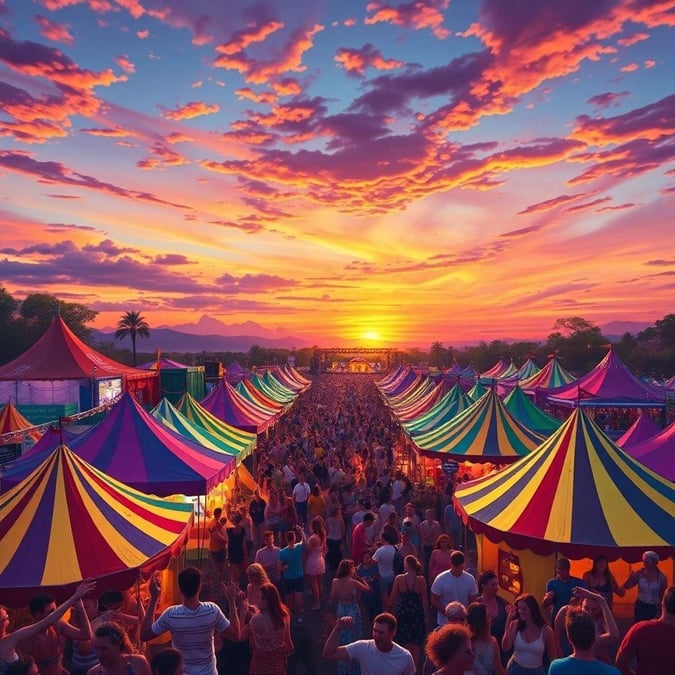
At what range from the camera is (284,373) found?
47688 millimetres

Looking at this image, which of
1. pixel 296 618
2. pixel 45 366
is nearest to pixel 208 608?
pixel 296 618

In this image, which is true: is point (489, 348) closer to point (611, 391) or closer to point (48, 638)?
point (611, 391)

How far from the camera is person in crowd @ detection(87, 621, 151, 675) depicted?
351 cm

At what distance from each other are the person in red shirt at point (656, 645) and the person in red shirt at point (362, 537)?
459 cm

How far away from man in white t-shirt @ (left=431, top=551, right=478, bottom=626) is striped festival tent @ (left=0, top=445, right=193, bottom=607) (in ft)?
10.4

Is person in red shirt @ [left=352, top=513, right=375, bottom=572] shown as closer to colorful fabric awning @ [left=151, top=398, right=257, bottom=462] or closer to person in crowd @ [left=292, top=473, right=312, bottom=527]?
person in crowd @ [left=292, top=473, right=312, bottom=527]

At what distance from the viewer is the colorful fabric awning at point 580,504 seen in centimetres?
685

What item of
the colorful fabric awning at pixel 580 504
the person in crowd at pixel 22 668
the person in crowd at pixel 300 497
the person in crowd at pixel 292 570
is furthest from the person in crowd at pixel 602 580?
the person in crowd at pixel 300 497

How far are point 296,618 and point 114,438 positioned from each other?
469 centimetres

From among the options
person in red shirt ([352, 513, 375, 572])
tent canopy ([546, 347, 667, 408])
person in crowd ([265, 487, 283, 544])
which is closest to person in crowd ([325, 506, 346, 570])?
person in red shirt ([352, 513, 375, 572])

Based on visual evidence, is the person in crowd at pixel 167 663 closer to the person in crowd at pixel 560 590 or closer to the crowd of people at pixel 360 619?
the crowd of people at pixel 360 619

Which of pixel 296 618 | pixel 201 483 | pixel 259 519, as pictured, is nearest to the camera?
pixel 296 618

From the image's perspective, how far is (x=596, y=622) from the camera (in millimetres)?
5023

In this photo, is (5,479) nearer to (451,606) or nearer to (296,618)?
(296,618)
